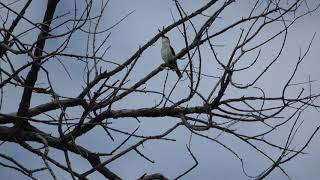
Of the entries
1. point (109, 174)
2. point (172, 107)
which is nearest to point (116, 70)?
point (172, 107)

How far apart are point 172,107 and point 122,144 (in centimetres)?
111

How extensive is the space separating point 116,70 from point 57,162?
1071mm

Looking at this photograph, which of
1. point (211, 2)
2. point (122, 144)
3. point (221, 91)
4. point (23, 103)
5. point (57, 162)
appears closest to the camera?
point (122, 144)

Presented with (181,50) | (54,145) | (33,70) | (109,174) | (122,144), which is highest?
(181,50)

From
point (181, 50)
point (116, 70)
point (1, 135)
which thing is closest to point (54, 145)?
point (1, 135)

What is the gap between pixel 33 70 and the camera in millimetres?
3803

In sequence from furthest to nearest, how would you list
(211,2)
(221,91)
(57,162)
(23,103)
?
(211,2), (23,103), (221,91), (57,162)

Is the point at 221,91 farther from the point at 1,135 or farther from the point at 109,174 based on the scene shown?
the point at 1,135

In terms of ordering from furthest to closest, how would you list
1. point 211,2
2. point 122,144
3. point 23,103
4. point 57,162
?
1. point 211,2
2. point 23,103
3. point 57,162
4. point 122,144

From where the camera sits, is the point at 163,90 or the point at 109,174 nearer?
the point at 163,90

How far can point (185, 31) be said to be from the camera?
3320 millimetres

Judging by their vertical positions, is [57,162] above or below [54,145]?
below

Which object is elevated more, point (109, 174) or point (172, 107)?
point (172, 107)

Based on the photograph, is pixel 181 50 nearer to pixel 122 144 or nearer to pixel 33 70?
pixel 33 70
